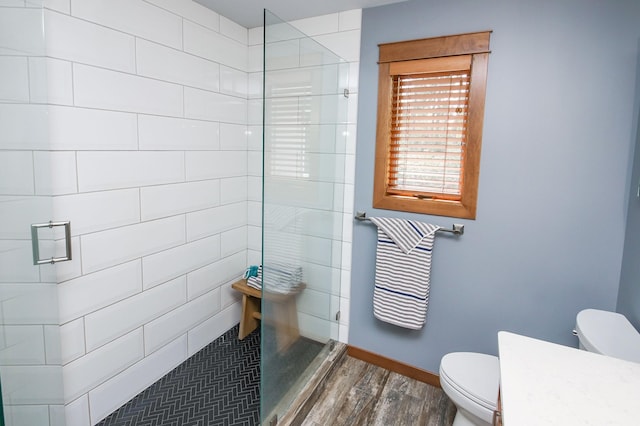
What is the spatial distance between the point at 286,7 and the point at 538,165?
1.66 m

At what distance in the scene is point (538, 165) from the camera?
1.75m

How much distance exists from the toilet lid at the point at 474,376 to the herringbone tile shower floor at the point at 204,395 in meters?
1.03

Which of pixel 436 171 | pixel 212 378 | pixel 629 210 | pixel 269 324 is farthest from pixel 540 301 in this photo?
pixel 212 378

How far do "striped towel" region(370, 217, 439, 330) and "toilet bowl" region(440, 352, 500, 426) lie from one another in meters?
0.37

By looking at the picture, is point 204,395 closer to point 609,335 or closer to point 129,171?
point 129,171

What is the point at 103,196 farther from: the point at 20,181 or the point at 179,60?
the point at 179,60

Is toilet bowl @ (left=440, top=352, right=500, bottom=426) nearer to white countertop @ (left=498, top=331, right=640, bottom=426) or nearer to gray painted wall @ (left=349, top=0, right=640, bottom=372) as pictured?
gray painted wall @ (left=349, top=0, right=640, bottom=372)

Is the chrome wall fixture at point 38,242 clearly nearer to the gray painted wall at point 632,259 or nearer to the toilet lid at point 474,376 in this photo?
the toilet lid at point 474,376

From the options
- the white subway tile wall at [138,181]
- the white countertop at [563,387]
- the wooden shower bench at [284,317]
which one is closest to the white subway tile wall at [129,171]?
the white subway tile wall at [138,181]

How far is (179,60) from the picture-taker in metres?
2.03

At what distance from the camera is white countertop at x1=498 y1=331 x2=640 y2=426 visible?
2.82 ft

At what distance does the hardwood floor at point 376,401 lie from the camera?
187cm

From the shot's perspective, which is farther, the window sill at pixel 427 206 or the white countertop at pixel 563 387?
the window sill at pixel 427 206

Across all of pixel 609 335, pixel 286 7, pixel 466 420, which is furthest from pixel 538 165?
pixel 286 7
